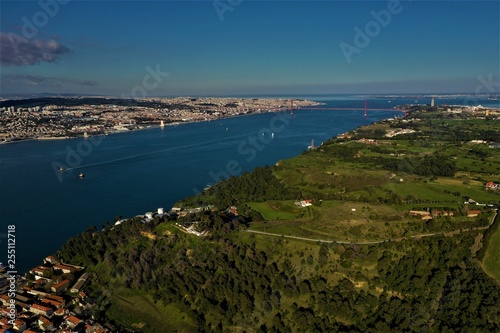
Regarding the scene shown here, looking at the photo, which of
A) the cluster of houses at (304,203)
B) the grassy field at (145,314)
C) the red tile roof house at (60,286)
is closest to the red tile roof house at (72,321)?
the grassy field at (145,314)

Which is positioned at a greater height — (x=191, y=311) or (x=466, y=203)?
(x=466, y=203)

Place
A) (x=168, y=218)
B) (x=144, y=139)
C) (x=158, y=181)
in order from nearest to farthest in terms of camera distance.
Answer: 1. (x=168, y=218)
2. (x=158, y=181)
3. (x=144, y=139)

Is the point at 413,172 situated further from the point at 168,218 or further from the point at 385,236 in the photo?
the point at 168,218

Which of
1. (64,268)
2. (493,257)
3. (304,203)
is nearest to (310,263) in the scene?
(304,203)

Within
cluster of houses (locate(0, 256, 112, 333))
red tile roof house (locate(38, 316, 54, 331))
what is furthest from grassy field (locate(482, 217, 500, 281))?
red tile roof house (locate(38, 316, 54, 331))

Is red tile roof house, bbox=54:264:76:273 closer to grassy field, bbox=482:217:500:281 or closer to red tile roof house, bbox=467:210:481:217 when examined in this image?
grassy field, bbox=482:217:500:281

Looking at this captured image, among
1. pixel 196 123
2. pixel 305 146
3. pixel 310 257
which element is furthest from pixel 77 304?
pixel 196 123

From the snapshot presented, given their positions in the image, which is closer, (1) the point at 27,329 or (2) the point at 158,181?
(1) the point at 27,329
